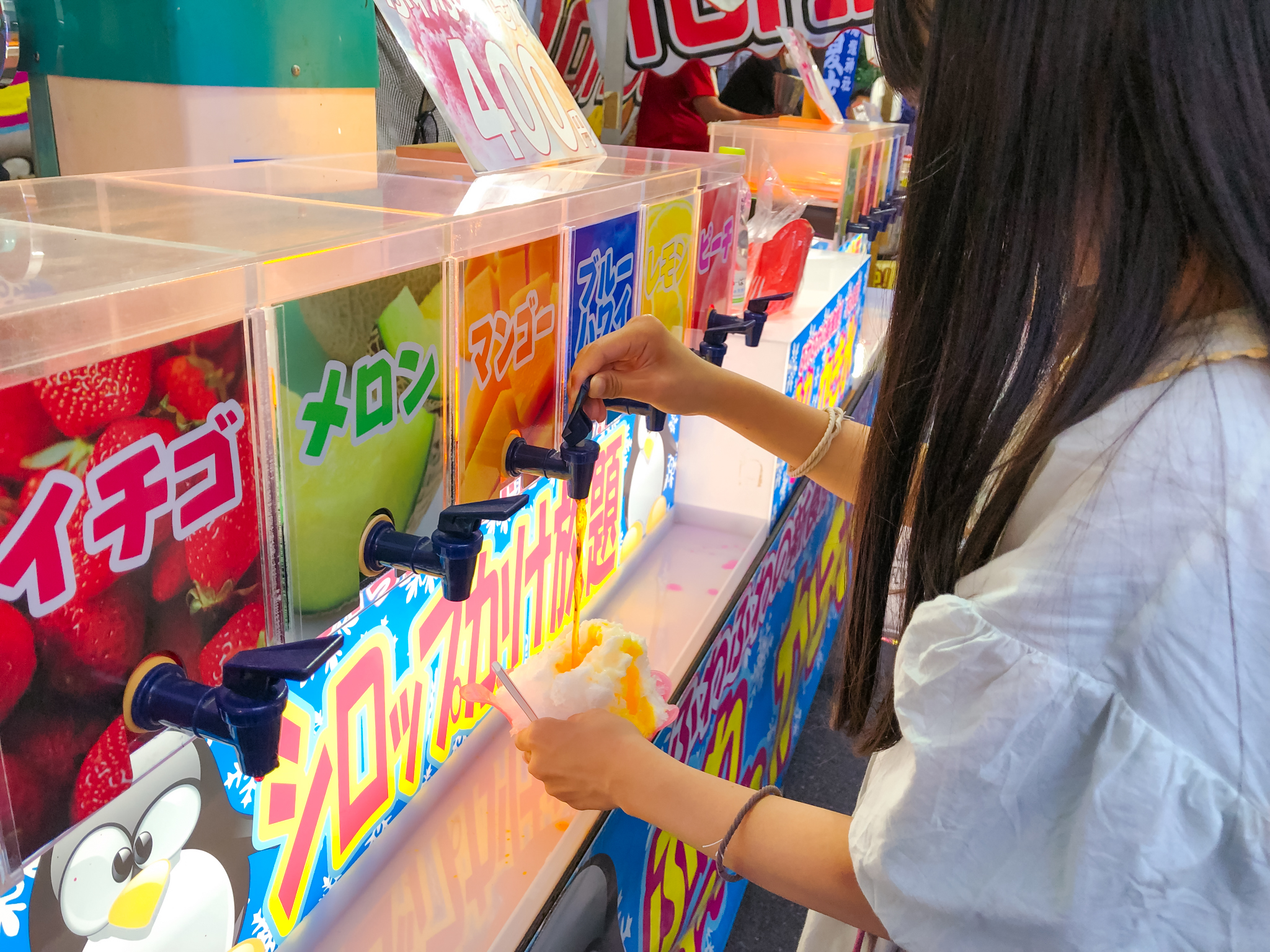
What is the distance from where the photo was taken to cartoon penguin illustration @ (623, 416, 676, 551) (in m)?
1.57

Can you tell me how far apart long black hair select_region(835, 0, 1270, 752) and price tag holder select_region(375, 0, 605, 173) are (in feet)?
1.53

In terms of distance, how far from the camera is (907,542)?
0.88 meters

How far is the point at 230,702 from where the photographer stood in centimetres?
56

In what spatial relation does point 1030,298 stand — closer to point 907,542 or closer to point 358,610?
point 907,542

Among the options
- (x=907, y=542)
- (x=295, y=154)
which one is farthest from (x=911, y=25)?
(x=295, y=154)

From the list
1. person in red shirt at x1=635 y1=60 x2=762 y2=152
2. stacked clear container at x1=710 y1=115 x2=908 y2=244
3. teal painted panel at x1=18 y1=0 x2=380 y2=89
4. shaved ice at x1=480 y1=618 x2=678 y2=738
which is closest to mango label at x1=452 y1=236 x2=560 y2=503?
shaved ice at x1=480 y1=618 x2=678 y2=738

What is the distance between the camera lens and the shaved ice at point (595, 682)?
1.04 meters

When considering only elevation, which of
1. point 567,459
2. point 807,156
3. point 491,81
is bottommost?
point 567,459

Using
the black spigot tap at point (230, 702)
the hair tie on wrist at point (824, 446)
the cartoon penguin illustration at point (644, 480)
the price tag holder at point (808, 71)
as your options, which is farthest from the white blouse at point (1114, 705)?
the price tag holder at point (808, 71)

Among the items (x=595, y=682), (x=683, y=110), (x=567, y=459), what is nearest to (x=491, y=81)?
(x=567, y=459)

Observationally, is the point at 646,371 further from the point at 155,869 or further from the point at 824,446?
the point at 155,869

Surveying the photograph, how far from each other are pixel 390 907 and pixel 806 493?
1504 millimetres

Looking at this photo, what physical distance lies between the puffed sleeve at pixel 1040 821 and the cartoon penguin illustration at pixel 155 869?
0.50 meters

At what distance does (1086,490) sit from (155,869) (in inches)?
27.9
